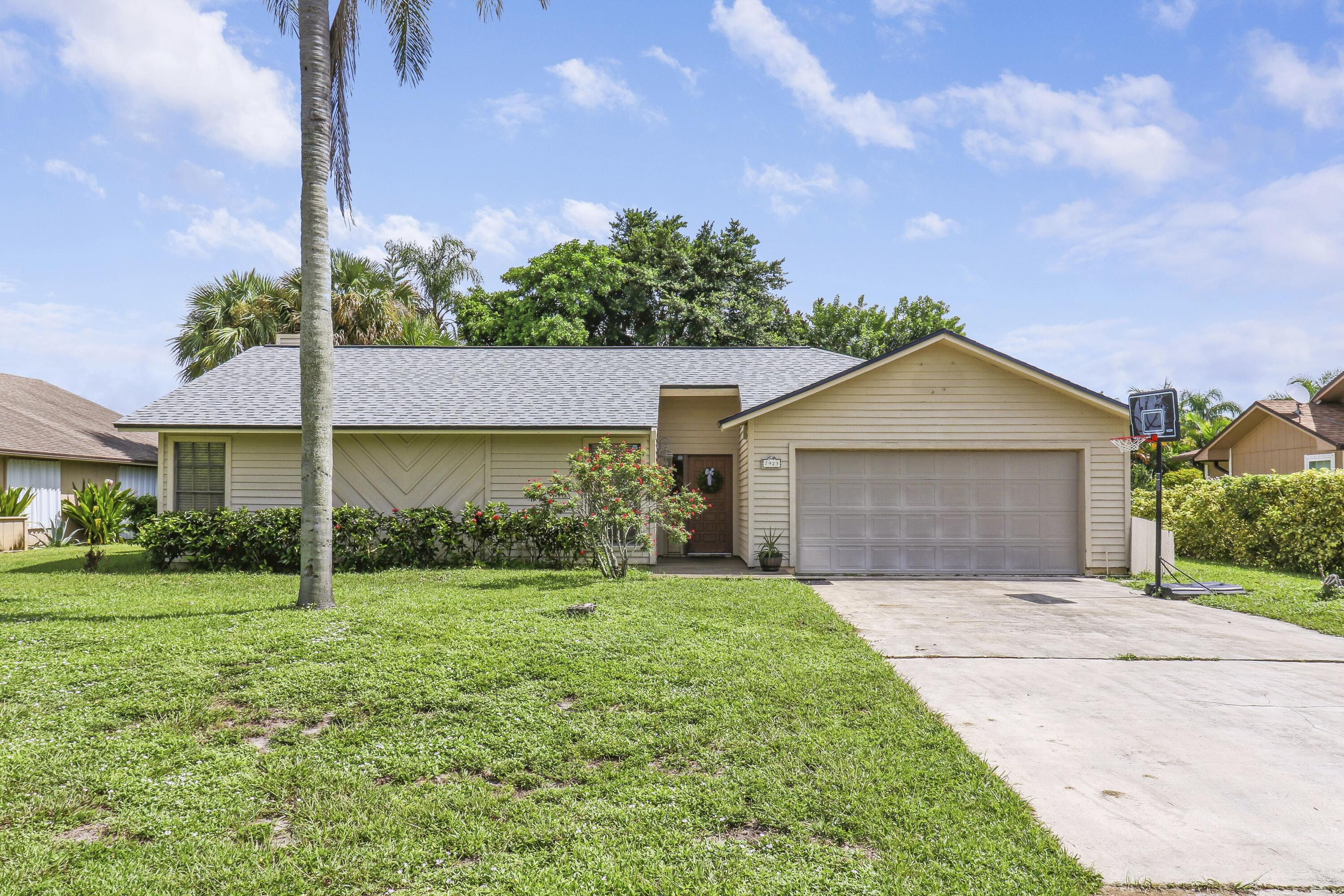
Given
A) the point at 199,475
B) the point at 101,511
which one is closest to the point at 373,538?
the point at 199,475

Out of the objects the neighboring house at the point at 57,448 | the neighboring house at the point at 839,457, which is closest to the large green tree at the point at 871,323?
the neighboring house at the point at 839,457

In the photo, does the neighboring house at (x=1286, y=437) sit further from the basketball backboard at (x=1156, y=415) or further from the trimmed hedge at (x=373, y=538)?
the trimmed hedge at (x=373, y=538)

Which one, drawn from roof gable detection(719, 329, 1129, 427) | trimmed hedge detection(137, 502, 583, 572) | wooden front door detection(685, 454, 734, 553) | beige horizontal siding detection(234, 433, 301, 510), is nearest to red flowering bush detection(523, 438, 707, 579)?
trimmed hedge detection(137, 502, 583, 572)

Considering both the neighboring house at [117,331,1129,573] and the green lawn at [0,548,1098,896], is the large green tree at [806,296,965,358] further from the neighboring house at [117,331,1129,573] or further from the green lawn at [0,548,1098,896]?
the green lawn at [0,548,1098,896]

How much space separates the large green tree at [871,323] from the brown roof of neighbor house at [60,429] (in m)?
24.3

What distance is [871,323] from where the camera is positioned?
3119 cm

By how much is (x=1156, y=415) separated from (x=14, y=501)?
23.1 metres

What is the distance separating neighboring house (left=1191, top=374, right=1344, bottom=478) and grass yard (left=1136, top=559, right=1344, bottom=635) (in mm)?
5505

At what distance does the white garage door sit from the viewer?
12.1 m

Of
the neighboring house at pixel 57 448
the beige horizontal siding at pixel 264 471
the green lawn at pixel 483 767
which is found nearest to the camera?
the green lawn at pixel 483 767

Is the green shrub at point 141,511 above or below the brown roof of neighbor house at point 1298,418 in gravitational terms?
below

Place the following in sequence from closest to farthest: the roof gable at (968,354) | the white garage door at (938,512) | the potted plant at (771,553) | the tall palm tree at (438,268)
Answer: the roof gable at (968,354) < the potted plant at (771,553) < the white garage door at (938,512) < the tall palm tree at (438,268)

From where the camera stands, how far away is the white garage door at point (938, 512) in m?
12.1

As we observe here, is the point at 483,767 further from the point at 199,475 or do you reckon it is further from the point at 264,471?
the point at 199,475
